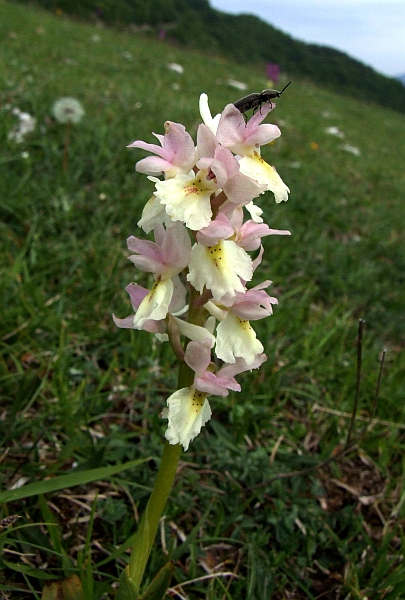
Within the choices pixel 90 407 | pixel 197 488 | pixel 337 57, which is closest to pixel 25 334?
pixel 90 407

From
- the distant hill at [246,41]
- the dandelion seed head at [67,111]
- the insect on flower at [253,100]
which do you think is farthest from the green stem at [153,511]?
the distant hill at [246,41]

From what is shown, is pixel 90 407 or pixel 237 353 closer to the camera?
pixel 237 353

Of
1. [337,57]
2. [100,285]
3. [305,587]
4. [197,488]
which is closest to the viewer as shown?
[305,587]

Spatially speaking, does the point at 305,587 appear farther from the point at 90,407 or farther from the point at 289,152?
the point at 289,152

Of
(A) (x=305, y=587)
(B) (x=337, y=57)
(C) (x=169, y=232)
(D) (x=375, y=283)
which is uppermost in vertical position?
(B) (x=337, y=57)

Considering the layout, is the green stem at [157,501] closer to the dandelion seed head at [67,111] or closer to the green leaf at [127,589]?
the green leaf at [127,589]

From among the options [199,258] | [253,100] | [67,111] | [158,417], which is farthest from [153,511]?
[67,111]

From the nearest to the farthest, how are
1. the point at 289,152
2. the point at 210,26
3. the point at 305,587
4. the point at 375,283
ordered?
the point at 305,587 < the point at 375,283 < the point at 289,152 < the point at 210,26
